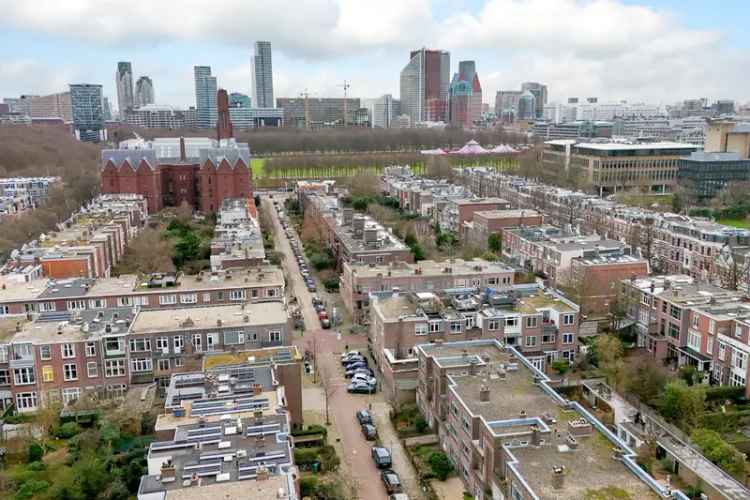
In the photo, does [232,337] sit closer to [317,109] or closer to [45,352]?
[45,352]

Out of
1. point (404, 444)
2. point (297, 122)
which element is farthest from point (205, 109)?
point (404, 444)

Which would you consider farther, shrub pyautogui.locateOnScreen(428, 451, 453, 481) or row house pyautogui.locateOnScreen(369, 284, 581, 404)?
row house pyautogui.locateOnScreen(369, 284, 581, 404)

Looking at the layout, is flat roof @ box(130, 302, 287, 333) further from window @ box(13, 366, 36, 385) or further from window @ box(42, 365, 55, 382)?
window @ box(13, 366, 36, 385)

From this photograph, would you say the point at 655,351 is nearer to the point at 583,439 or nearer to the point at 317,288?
the point at 583,439

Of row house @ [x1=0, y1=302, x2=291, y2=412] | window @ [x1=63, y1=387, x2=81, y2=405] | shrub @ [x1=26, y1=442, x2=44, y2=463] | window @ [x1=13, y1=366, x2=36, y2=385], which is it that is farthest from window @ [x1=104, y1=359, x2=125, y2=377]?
shrub @ [x1=26, y1=442, x2=44, y2=463]

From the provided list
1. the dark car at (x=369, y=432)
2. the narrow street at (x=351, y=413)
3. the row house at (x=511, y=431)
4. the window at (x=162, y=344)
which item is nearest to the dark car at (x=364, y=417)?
the narrow street at (x=351, y=413)

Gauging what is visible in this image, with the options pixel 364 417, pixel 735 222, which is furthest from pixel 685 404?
pixel 735 222

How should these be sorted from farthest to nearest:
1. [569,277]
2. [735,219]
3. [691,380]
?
[735,219], [569,277], [691,380]
